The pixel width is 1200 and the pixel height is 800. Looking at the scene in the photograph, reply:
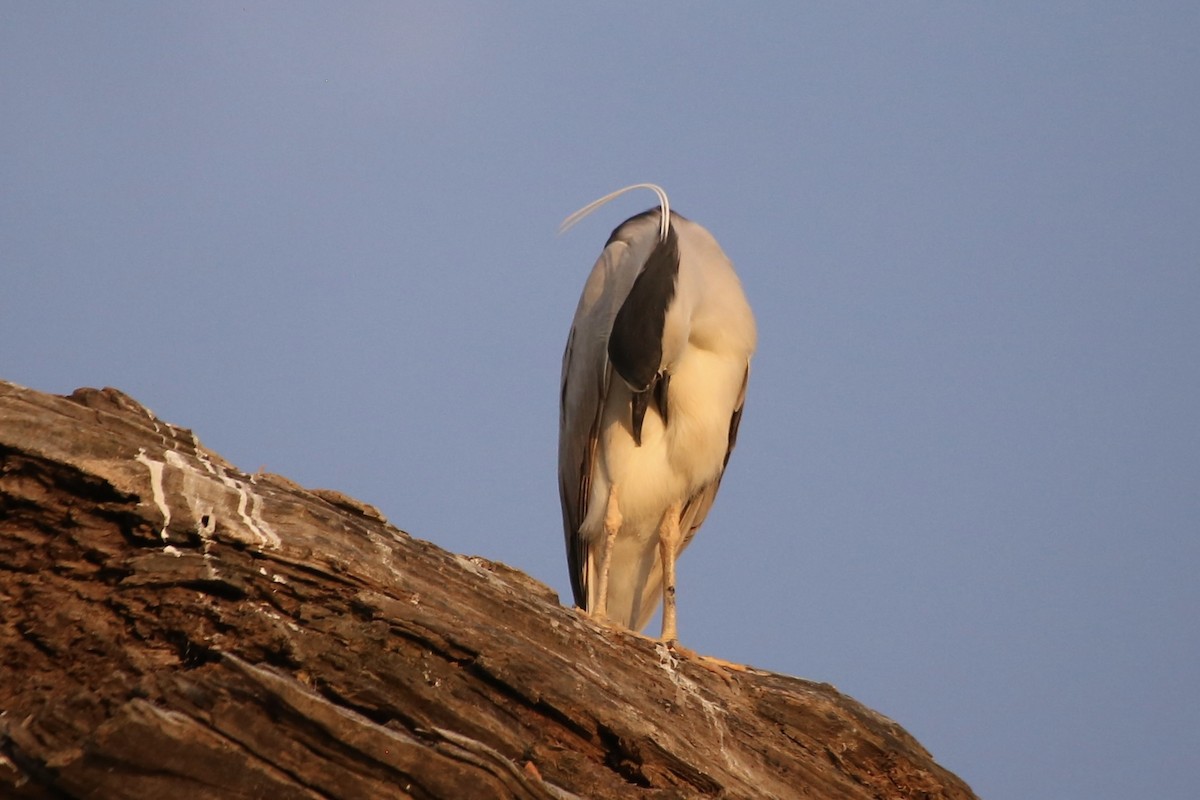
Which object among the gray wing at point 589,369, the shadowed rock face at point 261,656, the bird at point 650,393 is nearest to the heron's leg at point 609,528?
the bird at point 650,393

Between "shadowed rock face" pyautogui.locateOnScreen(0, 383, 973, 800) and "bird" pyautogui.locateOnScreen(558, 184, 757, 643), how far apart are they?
1.89 meters

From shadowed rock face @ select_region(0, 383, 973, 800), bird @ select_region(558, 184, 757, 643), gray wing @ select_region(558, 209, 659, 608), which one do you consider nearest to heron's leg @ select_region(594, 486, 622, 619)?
bird @ select_region(558, 184, 757, 643)

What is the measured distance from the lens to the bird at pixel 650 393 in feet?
22.0

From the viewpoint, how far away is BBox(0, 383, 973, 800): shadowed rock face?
3580 mm

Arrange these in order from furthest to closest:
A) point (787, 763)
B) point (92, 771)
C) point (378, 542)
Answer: point (787, 763)
point (378, 542)
point (92, 771)

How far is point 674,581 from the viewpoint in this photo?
6.83 metres

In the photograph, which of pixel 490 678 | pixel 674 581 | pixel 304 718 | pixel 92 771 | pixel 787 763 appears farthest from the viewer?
pixel 674 581

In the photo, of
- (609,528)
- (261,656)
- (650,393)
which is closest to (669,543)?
(609,528)

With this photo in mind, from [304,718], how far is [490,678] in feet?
2.62

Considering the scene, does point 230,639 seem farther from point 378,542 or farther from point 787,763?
point 787,763

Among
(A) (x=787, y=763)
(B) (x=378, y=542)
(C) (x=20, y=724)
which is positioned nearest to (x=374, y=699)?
(B) (x=378, y=542)

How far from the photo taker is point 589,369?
7094 millimetres

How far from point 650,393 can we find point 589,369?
1.48 ft

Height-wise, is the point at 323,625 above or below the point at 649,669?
below
